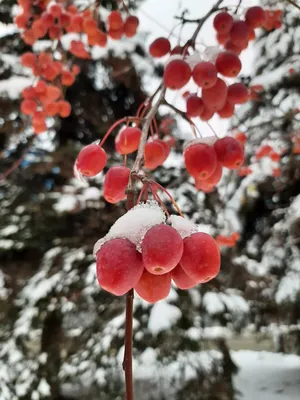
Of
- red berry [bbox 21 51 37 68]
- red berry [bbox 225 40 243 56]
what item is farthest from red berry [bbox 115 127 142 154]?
red berry [bbox 21 51 37 68]

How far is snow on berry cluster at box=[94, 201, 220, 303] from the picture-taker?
44 cm

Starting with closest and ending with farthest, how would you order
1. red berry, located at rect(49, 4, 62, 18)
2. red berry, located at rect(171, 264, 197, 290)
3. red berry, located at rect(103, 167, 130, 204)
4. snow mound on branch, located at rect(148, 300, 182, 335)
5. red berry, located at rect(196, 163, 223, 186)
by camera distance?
red berry, located at rect(171, 264, 197, 290)
red berry, located at rect(103, 167, 130, 204)
red berry, located at rect(196, 163, 223, 186)
red berry, located at rect(49, 4, 62, 18)
snow mound on branch, located at rect(148, 300, 182, 335)

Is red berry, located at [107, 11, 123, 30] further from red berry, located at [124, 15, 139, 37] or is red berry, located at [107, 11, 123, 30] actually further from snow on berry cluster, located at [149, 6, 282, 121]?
snow on berry cluster, located at [149, 6, 282, 121]

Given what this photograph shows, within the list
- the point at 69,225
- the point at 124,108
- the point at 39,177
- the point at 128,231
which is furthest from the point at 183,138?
the point at 128,231

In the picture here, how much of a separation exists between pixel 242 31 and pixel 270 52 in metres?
3.39

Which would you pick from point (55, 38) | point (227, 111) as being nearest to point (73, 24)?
point (55, 38)

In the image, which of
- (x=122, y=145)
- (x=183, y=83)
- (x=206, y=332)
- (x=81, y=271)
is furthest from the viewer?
(x=81, y=271)

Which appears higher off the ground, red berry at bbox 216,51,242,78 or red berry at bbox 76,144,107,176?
red berry at bbox 216,51,242,78

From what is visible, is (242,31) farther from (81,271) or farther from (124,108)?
(124,108)

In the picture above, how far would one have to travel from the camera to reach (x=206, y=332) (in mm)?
2715

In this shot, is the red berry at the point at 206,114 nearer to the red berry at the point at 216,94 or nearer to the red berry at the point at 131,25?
the red berry at the point at 216,94

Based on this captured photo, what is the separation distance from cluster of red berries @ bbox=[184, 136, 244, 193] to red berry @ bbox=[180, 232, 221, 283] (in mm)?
203

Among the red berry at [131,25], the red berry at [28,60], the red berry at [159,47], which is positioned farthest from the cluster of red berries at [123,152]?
the red berry at [28,60]

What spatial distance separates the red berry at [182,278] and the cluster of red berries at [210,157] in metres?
0.21
